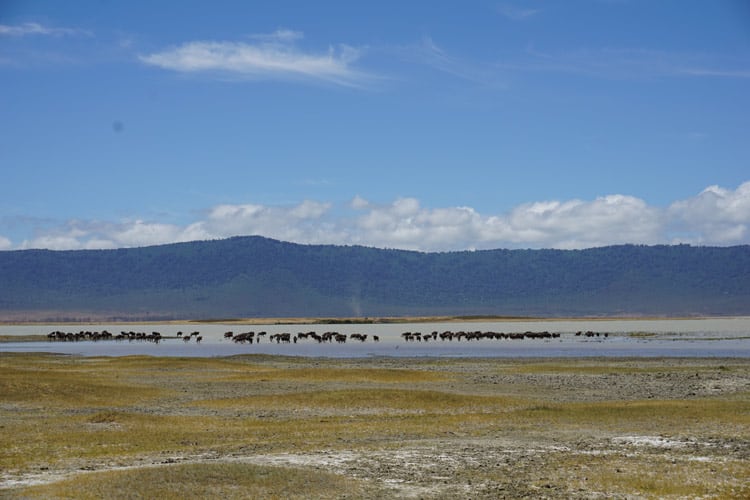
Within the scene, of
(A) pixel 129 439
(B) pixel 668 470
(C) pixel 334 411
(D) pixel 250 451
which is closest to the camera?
(B) pixel 668 470

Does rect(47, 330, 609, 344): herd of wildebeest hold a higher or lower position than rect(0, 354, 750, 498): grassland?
higher

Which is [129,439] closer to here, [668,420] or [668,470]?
[668,470]

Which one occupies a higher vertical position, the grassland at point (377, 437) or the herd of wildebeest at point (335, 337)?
the herd of wildebeest at point (335, 337)

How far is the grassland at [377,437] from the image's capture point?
1555 centimetres

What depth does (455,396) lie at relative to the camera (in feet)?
95.8

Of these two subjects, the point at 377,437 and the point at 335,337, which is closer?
the point at 377,437

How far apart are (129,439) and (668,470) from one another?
37.7 feet

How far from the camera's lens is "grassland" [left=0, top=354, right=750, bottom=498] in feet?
51.0

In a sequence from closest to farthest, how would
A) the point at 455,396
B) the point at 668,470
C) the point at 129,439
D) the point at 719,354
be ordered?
the point at 668,470 < the point at 129,439 < the point at 455,396 < the point at 719,354

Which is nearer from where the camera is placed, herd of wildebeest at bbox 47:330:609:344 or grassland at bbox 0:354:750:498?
grassland at bbox 0:354:750:498

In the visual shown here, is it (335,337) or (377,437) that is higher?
(335,337)

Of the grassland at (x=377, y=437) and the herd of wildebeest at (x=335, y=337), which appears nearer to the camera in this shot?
the grassland at (x=377, y=437)

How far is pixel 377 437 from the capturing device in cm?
2138

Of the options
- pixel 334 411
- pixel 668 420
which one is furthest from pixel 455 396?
pixel 668 420
